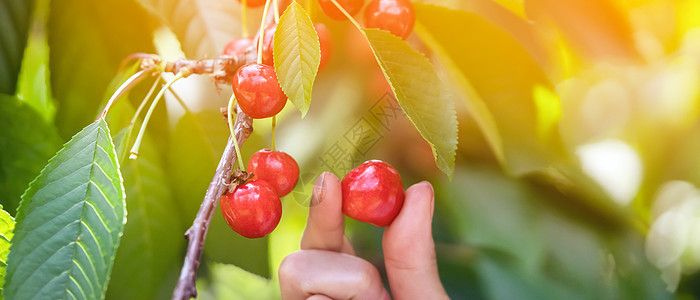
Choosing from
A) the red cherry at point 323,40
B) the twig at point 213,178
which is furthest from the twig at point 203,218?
the red cherry at point 323,40

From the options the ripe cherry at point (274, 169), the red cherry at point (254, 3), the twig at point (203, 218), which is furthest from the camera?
the red cherry at point (254, 3)

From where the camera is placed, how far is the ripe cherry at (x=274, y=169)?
36 centimetres

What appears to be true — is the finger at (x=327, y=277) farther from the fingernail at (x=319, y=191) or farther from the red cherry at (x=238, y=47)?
the red cherry at (x=238, y=47)

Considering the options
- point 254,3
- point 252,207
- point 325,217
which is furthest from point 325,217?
point 254,3

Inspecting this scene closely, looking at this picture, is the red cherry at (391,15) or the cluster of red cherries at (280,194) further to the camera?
the red cherry at (391,15)

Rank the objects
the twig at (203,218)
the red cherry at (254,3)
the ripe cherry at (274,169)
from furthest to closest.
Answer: the red cherry at (254,3)
the ripe cherry at (274,169)
the twig at (203,218)

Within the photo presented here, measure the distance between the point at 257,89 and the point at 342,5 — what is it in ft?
0.55

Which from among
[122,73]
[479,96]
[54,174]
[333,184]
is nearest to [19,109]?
[122,73]

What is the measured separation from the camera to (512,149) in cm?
52

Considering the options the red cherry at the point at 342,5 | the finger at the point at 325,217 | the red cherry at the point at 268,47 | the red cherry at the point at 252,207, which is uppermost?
the red cherry at the point at 342,5

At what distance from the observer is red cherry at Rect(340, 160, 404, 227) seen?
0.39 m

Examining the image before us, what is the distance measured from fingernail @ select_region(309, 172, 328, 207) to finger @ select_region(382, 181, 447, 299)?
0.24 ft

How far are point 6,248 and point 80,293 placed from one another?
5.7 inches

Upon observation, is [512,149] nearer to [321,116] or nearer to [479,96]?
[479,96]
